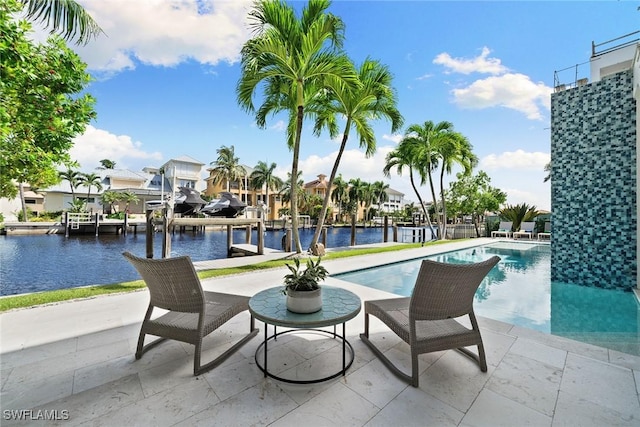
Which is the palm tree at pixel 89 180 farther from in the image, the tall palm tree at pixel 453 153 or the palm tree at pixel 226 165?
the tall palm tree at pixel 453 153

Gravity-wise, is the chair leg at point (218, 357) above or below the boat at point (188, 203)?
below

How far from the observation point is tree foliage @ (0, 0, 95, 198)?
3.28 meters

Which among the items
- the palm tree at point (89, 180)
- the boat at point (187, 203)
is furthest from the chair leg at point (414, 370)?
the palm tree at point (89, 180)

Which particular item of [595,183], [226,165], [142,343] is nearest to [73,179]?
[226,165]

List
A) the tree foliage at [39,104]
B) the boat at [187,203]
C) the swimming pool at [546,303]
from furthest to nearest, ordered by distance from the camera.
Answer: the boat at [187,203]
the swimming pool at [546,303]
the tree foliage at [39,104]

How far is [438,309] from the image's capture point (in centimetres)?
211

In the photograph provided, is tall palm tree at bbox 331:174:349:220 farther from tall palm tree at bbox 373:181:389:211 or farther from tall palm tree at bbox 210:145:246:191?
tall palm tree at bbox 210:145:246:191

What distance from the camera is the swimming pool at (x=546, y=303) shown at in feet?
11.8

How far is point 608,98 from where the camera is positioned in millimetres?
5301

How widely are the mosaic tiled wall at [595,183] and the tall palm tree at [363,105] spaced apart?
13.3 ft

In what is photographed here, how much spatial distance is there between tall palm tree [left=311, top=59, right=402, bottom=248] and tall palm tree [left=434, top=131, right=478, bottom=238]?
19.5 feet

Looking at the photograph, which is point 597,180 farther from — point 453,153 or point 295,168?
point 453,153

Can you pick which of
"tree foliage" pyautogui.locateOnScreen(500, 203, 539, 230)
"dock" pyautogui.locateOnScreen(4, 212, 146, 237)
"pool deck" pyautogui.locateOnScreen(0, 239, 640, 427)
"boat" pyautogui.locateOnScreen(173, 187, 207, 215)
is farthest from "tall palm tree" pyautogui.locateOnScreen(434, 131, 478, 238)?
"dock" pyautogui.locateOnScreen(4, 212, 146, 237)

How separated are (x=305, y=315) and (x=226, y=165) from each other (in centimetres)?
3680
